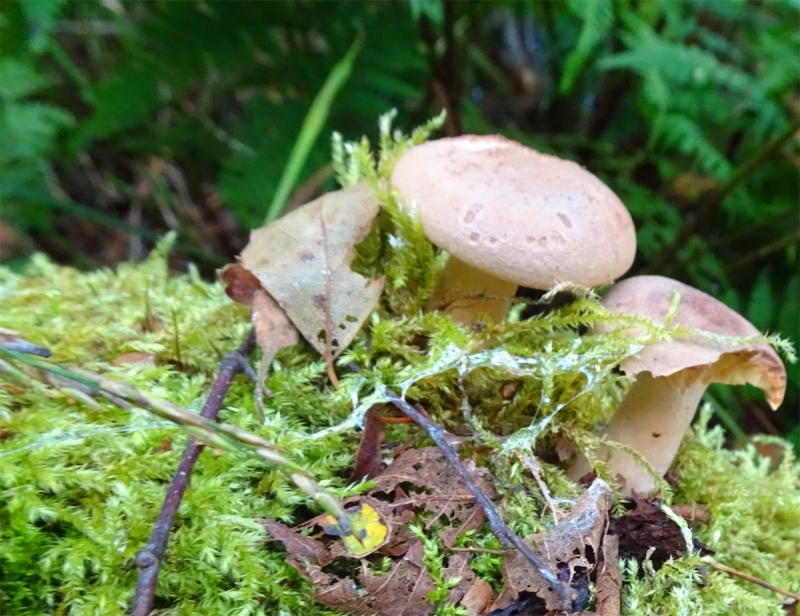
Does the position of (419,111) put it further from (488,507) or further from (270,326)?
(488,507)

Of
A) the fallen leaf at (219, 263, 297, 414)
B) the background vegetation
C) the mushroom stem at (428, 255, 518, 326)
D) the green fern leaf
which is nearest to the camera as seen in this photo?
the fallen leaf at (219, 263, 297, 414)

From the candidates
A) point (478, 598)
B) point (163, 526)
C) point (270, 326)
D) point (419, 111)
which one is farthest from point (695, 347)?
point (419, 111)

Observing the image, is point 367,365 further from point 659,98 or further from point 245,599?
point 659,98

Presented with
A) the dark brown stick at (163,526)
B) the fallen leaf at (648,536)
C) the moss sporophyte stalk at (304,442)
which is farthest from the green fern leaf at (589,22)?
the dark brown stick at (163,526)

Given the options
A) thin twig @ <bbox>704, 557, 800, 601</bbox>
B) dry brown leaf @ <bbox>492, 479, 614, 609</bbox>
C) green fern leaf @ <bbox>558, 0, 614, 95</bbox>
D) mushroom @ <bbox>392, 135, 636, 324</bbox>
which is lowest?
thin twig @ <bbox>704, 557, 800, 601</bbox>

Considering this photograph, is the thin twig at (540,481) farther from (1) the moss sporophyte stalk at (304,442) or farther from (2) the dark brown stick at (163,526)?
(2) the dark brown stick at (163,526)

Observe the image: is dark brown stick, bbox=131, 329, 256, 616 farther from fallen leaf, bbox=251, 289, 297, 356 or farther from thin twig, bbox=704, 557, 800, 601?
thin twig, bbox=704, 557, 800, 601

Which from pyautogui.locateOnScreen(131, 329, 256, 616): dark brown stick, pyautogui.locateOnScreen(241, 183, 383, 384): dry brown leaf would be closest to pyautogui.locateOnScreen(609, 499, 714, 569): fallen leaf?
pyautogui.locateOnScreen(241, 183, 383, 384): dry brown leaf
